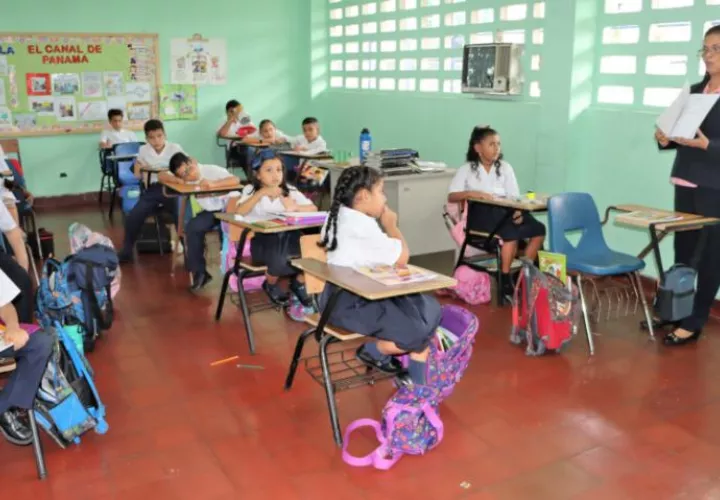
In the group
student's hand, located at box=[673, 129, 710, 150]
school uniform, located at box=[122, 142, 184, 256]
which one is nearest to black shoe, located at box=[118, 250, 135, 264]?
school uniform, located at box=[122, 142, 184, 256]

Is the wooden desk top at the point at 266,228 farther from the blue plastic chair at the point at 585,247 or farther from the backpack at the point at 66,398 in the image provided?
the blue plastic chair at the point at 585,247

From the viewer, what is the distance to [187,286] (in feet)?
17.9

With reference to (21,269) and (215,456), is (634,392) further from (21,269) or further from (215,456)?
(21,269)

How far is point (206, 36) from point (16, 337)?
7.15 meters

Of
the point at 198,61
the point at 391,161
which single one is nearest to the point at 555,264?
the point at 391,161

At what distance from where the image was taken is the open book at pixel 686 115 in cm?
390

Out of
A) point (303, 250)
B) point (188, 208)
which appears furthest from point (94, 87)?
point (303, 250)

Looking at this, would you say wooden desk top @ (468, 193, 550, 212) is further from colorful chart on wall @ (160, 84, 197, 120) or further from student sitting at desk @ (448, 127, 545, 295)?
colorful chart on wall @ (160, 84, 197, 120)

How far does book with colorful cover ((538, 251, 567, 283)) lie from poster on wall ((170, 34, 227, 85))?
20.6 feet

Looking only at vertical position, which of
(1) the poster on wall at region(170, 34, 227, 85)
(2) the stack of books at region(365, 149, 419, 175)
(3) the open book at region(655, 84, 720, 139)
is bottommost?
(2) the stack of books at region(365, 149, 419, 175)

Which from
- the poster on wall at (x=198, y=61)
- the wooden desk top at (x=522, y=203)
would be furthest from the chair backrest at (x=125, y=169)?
the wooden desk top at (x=522, y=203)

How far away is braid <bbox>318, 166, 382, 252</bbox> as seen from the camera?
3.24 m

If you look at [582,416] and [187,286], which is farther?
[187,286]

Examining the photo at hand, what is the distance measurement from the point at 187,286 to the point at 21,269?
1610 mm
